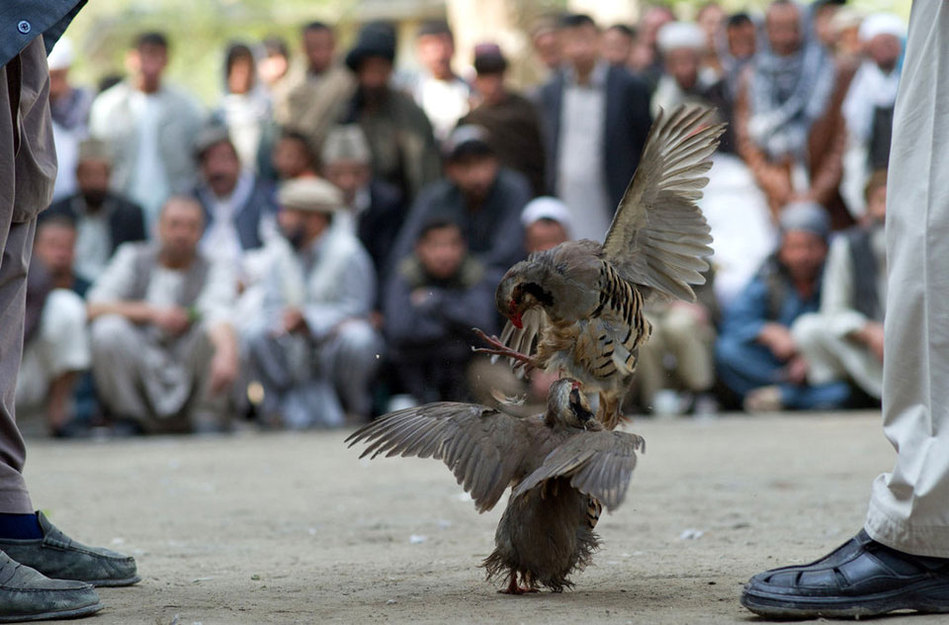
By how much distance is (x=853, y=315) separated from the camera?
10055 millimetres

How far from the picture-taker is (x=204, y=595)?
3666 mm

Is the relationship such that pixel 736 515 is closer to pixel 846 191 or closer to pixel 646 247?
pixel 646 247

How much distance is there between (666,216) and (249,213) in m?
6.76

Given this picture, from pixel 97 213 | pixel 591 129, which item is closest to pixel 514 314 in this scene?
pixel 591 129

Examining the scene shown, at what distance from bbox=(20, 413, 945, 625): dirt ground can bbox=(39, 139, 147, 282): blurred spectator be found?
Answer: 232 centimetres

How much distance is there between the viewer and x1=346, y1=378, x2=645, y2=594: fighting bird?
3615 millimetres

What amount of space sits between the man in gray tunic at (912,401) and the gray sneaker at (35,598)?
163cm

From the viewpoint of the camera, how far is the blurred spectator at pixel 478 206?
32.9 feet

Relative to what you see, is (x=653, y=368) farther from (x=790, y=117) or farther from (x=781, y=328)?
(x=790, y=117)

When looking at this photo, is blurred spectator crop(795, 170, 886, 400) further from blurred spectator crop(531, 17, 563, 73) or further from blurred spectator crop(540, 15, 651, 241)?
blurred spectator crop(531, 17, 563, 73)

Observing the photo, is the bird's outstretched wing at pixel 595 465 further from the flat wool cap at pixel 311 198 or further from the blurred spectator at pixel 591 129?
the blurred spectator at pixel 591 129

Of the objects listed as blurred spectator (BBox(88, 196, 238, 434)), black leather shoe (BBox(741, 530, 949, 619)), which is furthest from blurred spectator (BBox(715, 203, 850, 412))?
black leather shoe (BBox(741, 530, 949, 619))

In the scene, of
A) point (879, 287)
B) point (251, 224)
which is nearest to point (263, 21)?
point (251, 224)

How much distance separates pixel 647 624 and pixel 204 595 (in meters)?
1.26
